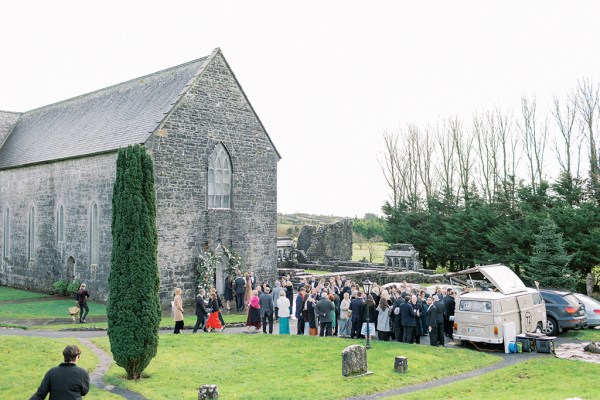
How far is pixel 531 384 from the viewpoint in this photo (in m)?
12.2

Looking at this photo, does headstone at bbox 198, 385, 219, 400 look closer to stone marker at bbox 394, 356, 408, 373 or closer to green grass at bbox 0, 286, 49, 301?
stone marker at bbox 394, 356, 408, 373

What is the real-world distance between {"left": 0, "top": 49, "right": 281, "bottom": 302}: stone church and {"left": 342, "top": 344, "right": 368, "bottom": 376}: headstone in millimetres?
13212

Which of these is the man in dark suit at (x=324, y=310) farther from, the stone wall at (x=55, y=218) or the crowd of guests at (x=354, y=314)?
the stone wall at (x=55, y=218)

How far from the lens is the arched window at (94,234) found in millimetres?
25709

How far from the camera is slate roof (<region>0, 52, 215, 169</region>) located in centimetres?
2575

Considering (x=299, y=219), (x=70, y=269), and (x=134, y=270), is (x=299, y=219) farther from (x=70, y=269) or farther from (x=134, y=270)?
(x=134, y=270)

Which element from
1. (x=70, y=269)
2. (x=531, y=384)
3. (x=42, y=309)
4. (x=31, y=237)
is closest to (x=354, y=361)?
(x=531, y=384)

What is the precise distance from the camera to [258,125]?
94.7 ft

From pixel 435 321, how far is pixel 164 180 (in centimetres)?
1387

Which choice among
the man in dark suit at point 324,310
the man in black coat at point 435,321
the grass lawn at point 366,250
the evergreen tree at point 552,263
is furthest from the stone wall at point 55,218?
the grass lawn at point 366,250

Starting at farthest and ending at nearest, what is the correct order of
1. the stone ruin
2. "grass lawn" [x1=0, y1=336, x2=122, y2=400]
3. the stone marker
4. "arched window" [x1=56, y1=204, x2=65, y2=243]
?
1. the stone ruin
2. "arched window" [x1=56, y1=204, x2=65, y2=243]
3. the stone marker
4. "grass lawn" [x1=0, y1=336, x2=122, y2=400]

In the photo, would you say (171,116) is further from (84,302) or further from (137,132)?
(84,302)

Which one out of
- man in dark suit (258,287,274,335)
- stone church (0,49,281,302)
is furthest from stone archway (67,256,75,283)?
man in dark suit (258,287,274,335)

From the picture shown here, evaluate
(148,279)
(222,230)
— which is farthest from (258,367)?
(222,230)
